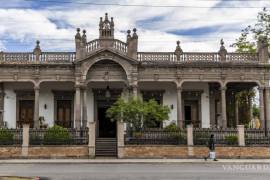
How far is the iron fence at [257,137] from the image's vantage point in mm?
24344

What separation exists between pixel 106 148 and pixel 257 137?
9.01 metres

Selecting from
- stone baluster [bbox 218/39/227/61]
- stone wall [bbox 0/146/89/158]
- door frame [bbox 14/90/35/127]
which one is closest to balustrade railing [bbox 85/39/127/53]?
door frame [bbox 14/90/35/127]

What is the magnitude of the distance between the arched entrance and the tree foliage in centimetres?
380

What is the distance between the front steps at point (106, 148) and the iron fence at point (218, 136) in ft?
15.9

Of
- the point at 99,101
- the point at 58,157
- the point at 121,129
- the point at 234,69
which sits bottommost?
the point at 58,157

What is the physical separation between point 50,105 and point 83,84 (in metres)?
4.12

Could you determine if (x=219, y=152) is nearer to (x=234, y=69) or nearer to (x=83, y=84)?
(x=234, y=69)

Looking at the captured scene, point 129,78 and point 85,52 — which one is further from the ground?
point 85,52

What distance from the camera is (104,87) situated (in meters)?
30.6

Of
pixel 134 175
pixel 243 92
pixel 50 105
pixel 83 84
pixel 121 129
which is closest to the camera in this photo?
pixel 134 175

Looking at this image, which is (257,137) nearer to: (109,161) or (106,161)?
(109,161)

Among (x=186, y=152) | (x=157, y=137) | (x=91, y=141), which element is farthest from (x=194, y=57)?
(x=91, y=141)

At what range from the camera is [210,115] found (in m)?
31.3

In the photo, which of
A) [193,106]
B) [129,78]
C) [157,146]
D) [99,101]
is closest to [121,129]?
[157,146]
